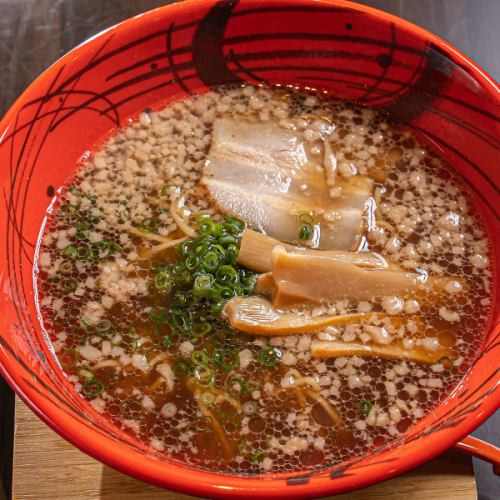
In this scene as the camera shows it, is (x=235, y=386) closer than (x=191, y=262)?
Yes

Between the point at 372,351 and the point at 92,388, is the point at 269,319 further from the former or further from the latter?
the point at 92,388

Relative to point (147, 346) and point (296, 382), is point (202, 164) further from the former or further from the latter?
point (296, 382)

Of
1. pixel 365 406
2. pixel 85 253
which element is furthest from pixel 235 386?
pixel 85 253

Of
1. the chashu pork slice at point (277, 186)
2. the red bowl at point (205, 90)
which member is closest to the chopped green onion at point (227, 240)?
the chashu pork slice at point (277, 186)

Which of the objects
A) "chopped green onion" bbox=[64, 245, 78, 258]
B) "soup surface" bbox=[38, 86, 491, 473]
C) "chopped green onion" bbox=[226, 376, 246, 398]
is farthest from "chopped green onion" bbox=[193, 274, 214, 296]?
"chopped green onion" bbox=[64, 245, 78, 258]

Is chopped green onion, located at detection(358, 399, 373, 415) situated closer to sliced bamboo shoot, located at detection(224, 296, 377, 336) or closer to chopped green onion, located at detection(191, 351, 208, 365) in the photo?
sliced bamboo shoot, located at detection(224, 296, 377, 336)

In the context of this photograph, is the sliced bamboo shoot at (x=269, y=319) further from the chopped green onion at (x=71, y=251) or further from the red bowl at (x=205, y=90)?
the chopped green onion at (x=71, y=251)

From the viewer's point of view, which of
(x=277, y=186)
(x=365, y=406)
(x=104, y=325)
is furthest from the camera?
(x=277, y=186)
